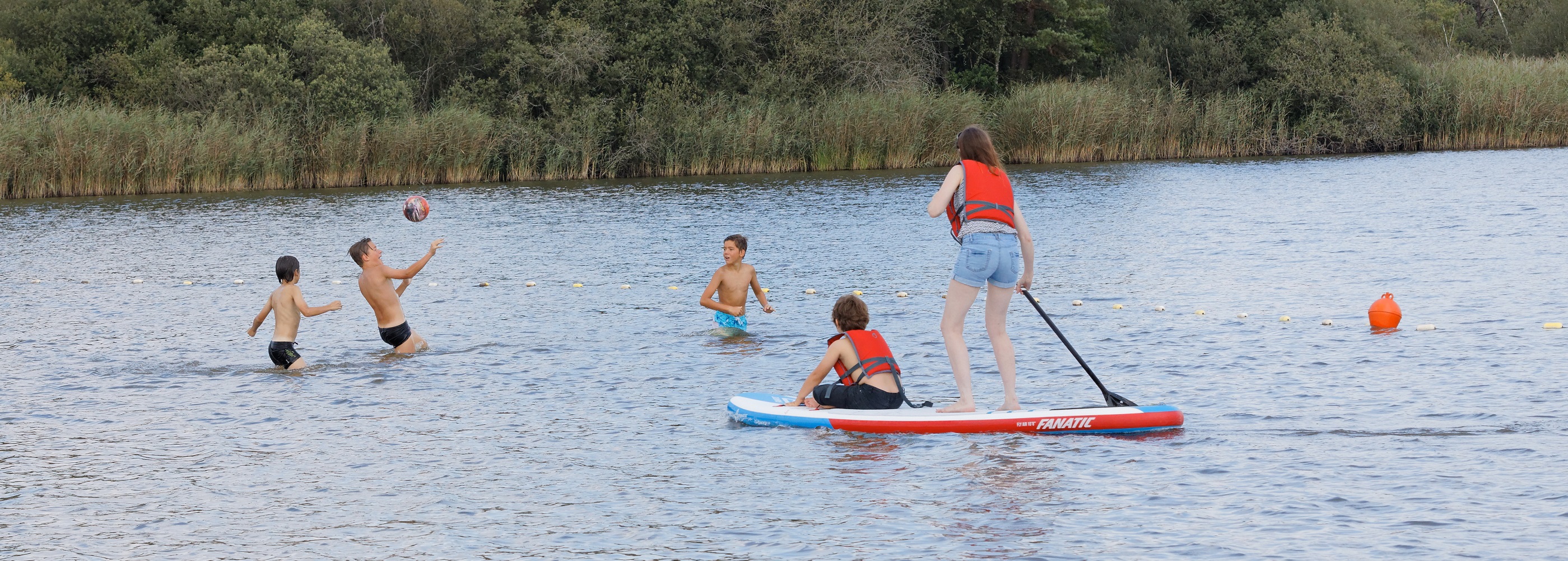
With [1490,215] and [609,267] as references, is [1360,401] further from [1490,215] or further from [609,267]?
[1490,215]

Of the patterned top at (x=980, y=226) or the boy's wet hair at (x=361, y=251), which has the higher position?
the patterned top at (x=980, y=226)

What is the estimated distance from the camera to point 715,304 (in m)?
13.4

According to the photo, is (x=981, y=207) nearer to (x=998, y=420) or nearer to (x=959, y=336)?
(x=959, y=336)

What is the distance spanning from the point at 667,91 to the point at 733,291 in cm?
3420

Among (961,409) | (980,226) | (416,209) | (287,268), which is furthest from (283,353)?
(980,226)

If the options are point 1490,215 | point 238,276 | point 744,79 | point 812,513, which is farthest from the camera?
point 744,79

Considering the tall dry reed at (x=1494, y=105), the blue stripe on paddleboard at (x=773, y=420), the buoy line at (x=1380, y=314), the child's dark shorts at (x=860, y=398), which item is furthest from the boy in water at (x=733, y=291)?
the tall dry reed at (x=1494, y=105)

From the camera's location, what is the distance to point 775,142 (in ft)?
139

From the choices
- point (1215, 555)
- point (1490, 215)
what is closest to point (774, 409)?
point (1215, 555)

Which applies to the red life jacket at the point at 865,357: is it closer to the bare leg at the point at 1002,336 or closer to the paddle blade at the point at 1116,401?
the bare leg at the point at 1002,336

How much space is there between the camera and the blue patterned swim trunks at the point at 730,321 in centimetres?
1351

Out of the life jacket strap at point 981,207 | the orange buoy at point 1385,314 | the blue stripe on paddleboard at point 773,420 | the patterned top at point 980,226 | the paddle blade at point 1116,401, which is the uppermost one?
the life jacket strap at point 981,207

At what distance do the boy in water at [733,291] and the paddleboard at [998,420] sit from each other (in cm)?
375

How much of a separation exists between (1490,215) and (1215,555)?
19434mm
